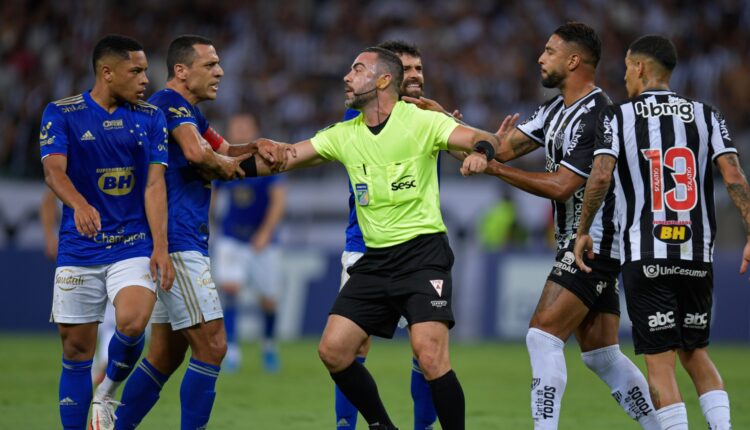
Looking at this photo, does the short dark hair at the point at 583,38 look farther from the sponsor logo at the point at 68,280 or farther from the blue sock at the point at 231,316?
the blue sock at the point at 231,316

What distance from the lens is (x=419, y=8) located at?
2295 centimetres

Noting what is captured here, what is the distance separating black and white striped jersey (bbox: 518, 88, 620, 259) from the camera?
23.8 feet

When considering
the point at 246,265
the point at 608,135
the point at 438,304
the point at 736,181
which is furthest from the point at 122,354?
the point at 246,265

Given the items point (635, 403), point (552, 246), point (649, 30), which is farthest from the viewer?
point (649, 30)

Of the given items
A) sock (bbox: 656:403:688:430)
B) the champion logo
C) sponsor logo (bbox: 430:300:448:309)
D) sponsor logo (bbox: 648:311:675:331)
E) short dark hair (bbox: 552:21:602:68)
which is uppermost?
short dark hair (bbox: 552:21:602:68)

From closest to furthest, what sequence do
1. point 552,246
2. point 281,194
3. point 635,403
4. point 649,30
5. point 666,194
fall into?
point 666,194
point 635,403
point 281,194
point 552,246
point 649,30

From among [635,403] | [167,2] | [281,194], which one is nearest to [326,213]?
[281,194]

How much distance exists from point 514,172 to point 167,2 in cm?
1773

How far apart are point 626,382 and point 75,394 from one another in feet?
12.3

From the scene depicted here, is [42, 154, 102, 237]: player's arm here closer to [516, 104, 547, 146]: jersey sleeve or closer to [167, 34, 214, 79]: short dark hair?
[167, 34, 214, 79]: short dark hair

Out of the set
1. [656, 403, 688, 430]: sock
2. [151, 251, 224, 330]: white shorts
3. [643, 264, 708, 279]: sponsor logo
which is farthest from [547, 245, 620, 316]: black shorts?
[151, 251, 224, 330]: white shorts

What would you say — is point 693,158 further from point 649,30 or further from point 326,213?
point 649,30

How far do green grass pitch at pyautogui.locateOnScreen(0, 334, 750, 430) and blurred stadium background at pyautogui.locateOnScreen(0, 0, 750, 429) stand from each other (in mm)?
251

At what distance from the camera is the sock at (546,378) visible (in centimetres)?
705
